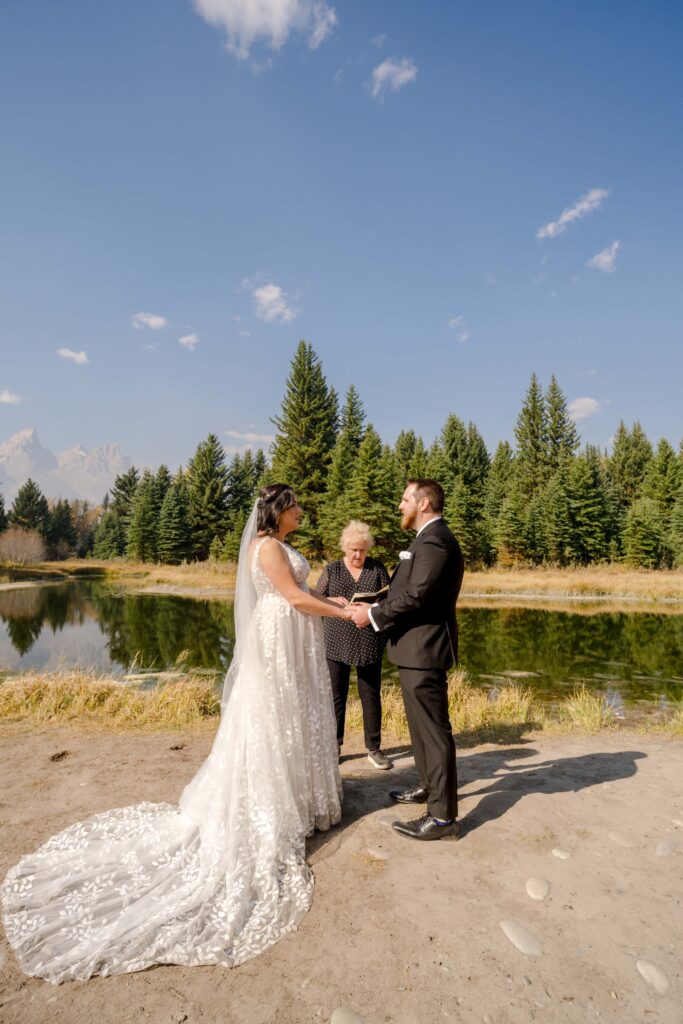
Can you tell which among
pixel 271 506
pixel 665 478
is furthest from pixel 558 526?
pixel 271 506

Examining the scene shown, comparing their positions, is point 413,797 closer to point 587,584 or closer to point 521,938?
point 521,938

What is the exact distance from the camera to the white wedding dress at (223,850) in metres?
2.74

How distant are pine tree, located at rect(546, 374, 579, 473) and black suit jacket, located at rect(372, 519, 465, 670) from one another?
57402mm

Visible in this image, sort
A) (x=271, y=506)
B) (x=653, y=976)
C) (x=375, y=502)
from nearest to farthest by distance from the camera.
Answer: (x=653, y=976), (x=271, y=506), (x=375, y=502)

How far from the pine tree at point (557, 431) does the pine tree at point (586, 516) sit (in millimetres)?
9561

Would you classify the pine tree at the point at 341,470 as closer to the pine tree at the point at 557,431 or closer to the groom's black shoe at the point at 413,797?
Result: the pine tree at the point at 557,431

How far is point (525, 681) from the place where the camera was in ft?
43.0

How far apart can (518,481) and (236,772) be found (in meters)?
56.9

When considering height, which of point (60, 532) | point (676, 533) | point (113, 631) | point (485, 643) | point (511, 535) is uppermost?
point (60, 532)

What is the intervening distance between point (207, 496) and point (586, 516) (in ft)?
116

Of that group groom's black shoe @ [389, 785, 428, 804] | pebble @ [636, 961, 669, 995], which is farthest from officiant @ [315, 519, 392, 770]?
pebble @ [636, 961, 669, 995]

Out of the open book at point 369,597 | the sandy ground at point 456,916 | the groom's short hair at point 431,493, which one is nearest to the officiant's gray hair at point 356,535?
the open book at point 369,597

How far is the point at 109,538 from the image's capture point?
69.1m

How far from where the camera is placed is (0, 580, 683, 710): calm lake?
43.7 ft
